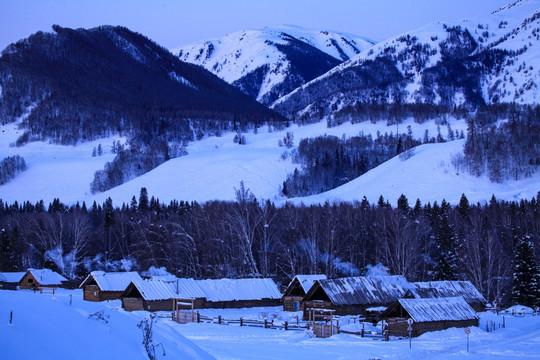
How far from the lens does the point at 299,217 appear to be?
8638 centimetres

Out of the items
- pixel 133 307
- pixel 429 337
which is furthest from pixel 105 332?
pixel 133 307

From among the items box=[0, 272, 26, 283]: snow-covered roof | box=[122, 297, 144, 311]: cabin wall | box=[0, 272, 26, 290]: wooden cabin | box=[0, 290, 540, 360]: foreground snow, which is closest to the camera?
box=[0, 290, 540, 360]: foreground snow

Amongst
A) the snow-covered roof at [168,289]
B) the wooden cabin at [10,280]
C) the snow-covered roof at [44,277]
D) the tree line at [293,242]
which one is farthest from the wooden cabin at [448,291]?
A: the wooden cabin at [10,280]

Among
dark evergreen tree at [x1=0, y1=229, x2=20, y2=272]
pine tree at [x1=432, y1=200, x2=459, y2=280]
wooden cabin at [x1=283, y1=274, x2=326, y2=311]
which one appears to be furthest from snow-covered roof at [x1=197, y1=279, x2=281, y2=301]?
dark evergreen tree at [x1=0, y1=229, x2=20, y2=272]

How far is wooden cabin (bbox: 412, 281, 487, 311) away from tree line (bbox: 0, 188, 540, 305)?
290 inches

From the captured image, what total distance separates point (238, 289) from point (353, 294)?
43.6ft

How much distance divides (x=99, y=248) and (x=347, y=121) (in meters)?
119

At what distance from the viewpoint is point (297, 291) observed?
56.0 m

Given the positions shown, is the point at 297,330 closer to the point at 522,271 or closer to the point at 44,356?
the point at 522,271

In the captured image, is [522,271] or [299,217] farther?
[299,217]

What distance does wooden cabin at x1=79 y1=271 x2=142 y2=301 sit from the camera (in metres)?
61.5

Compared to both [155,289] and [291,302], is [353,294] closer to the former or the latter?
[291,302]

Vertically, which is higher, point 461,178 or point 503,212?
point 461,178

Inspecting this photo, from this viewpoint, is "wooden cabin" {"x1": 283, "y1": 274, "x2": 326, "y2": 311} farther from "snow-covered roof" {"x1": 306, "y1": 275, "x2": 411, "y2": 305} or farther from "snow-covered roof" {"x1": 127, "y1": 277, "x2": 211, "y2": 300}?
"snow-covered roof" {"x1": 127, "y1": 277, "x2": 211, "y2": 300}
